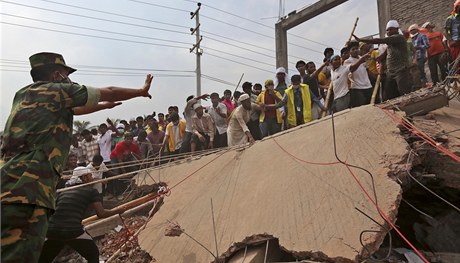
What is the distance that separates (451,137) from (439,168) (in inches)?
12.4

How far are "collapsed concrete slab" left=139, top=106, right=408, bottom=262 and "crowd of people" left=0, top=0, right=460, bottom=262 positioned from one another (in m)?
0.74

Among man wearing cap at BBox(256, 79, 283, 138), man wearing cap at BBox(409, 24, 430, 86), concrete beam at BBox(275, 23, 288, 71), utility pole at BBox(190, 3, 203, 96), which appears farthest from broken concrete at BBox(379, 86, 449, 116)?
utility pole at BBox(190, 3, 203, 96)

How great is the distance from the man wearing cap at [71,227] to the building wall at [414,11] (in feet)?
29.2

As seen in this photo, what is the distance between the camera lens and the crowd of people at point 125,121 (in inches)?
78.1

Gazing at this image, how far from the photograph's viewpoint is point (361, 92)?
5.03 m

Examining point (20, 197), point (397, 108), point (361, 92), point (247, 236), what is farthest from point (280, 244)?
point (361, 92)

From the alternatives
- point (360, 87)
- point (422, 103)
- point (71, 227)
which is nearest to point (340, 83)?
point (360, 87)

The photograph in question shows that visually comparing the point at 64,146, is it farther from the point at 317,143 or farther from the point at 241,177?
the point at 317,143

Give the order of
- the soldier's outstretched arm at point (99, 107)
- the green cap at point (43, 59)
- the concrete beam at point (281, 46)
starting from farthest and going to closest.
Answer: the concrete beam at point (281, 46)
the soldier's outstretched arm at point (99, 107)
the green cap at point (43, 59)

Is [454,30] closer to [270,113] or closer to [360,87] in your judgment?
[360,87]

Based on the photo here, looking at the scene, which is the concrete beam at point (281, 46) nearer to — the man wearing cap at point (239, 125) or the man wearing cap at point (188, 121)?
the man wearing cap at point (188, 121)

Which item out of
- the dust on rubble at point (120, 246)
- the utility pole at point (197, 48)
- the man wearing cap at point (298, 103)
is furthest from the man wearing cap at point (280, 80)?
the utility pole at point (197, 48)

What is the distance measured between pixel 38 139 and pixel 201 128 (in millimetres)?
4385

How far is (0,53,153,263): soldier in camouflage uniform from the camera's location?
1.89 m
